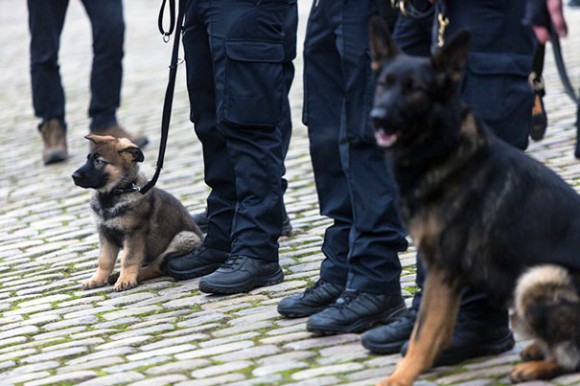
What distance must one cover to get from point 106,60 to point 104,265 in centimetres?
383

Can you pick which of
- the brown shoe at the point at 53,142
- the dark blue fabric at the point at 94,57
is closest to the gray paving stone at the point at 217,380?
the dark blue fabric at the point at 94,57

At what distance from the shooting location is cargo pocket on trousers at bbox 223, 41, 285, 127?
229 inches

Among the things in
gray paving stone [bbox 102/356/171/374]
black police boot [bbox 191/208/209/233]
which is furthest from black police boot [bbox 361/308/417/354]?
black police boot [bbox 191/208/209/233]

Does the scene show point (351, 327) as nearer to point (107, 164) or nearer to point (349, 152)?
point (349, 152)

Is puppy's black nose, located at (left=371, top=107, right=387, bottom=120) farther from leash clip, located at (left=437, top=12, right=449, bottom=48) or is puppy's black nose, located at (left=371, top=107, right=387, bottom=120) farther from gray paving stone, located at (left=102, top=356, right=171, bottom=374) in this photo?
gray paving stone, located at (left=102, top=356, right=171, bottom=374)

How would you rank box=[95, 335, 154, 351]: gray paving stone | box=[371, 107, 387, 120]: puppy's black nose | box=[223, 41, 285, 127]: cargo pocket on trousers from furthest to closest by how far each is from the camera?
box=[223, 41, 285, 127]: cargo pocket on trousers, box=[95, 335, 154, 351]: gray paving stone, box=[371, 107, 387, 120]: puppy's black nose

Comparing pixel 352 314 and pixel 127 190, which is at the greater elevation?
pixel 127 190

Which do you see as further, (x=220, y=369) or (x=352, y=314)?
(x=352, y=314)

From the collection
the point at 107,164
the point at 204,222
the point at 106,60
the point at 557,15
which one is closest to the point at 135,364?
the point at 107,164

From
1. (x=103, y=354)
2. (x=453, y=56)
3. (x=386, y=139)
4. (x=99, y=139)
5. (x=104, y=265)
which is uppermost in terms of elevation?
(x=453, y=56)

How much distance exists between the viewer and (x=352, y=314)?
5086 millimetres

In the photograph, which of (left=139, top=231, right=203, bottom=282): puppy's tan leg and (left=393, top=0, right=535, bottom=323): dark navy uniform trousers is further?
(left=139, top=231, right=203, bottom=282): puppy's tan leg

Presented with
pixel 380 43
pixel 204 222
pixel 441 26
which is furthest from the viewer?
pixel 204 222

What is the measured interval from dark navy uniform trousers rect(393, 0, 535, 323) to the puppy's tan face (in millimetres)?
2260
